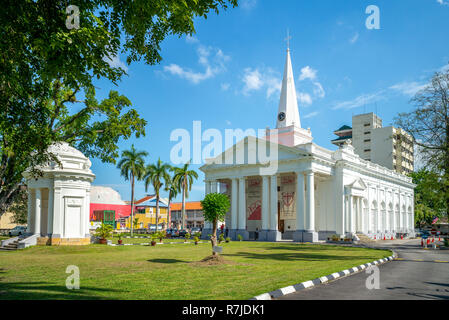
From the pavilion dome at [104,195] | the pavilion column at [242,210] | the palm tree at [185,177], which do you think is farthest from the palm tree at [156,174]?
the pavilion dome at [104,195]

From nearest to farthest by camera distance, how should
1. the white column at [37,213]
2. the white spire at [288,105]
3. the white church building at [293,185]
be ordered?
the white column at [37,213]
the white church building at [293,185]
the white spire at [288,105]

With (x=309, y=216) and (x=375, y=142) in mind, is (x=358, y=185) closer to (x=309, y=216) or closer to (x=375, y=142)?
(x=309, y=216)

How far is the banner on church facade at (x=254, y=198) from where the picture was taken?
46.0 m

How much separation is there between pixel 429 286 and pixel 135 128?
46.2 feet

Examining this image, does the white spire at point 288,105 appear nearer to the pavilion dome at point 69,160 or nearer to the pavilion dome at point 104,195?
the pavilion dome at point 69,160

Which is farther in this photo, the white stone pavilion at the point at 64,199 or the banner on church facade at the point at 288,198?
the banner on church facade at the point at 288,198

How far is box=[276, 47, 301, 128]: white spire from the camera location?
148 ft

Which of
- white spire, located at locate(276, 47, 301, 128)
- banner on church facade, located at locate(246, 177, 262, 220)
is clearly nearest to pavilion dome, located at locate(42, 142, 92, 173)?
banner on church facade, located at locate(246, 177, 262, 220)

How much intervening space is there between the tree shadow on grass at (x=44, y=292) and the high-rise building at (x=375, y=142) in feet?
247

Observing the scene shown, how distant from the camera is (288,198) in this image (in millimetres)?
44531

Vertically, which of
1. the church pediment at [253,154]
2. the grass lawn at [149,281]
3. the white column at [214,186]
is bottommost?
the grass lawn at [149,281]

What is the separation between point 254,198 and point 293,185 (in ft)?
17.3

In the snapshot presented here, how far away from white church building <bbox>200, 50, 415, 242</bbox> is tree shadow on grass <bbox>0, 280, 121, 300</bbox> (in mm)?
30236
